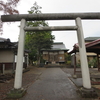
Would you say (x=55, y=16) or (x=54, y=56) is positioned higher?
(x=55, y=16)

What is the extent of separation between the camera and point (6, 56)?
1122 cm

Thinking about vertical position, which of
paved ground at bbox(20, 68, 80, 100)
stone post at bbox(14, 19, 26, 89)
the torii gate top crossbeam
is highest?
the torii gate top crossbeam

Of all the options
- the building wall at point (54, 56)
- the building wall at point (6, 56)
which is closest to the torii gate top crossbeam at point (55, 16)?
the building wall at point (6, 56)

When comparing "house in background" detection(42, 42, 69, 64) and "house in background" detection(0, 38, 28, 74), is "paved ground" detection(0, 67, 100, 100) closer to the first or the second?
"house in background" detection(0, 38, 28, 74)

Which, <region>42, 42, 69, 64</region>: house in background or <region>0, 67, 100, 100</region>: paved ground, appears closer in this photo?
<region>0, 67, 100, 100</region>: paved ground

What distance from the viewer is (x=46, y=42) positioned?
20.4 m

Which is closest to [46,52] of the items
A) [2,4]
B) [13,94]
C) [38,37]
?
[38,37]

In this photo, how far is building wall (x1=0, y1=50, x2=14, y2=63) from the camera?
1119 centimetres

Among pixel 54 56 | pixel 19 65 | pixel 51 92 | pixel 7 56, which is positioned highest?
pixel 54 56

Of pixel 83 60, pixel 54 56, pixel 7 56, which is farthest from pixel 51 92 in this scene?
pixel 54 56

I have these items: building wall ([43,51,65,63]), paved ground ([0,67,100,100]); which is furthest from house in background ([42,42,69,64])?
paved ground ([0,67,100,100])

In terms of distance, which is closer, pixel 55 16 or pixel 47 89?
pixel 55 16

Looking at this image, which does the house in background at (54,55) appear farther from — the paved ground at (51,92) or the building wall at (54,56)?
the paved ground at (51,92)

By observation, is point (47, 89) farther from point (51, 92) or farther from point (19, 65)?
point (19, 65)
